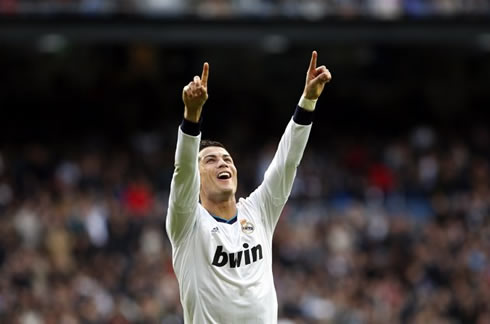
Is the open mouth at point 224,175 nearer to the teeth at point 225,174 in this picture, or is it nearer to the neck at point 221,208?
the teeth at point 225,174

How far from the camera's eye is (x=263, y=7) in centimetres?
2009

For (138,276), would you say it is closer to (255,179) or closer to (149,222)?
(149,222)

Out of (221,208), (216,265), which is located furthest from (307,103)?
(216,265)

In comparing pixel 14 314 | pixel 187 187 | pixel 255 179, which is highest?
pixel 187 187

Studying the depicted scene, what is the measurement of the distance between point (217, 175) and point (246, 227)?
0.37 m

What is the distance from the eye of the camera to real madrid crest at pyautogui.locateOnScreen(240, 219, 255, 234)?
6.60 m

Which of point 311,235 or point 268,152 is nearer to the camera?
point 311,235

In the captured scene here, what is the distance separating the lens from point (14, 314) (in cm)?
1452

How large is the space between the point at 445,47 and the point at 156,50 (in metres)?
6.05

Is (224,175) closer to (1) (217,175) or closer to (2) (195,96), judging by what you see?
(1) (217,175)

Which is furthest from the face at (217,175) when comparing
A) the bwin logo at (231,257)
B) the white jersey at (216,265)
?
the bwin logo at (231,257)

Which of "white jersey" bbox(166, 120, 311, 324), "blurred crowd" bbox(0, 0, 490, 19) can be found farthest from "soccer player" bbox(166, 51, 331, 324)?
"blurred crowd" bbox(0, 0, 490, 19)

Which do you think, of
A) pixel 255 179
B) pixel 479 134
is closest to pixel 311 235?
pixel 255 179

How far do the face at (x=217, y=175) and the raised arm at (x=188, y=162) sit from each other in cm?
32
